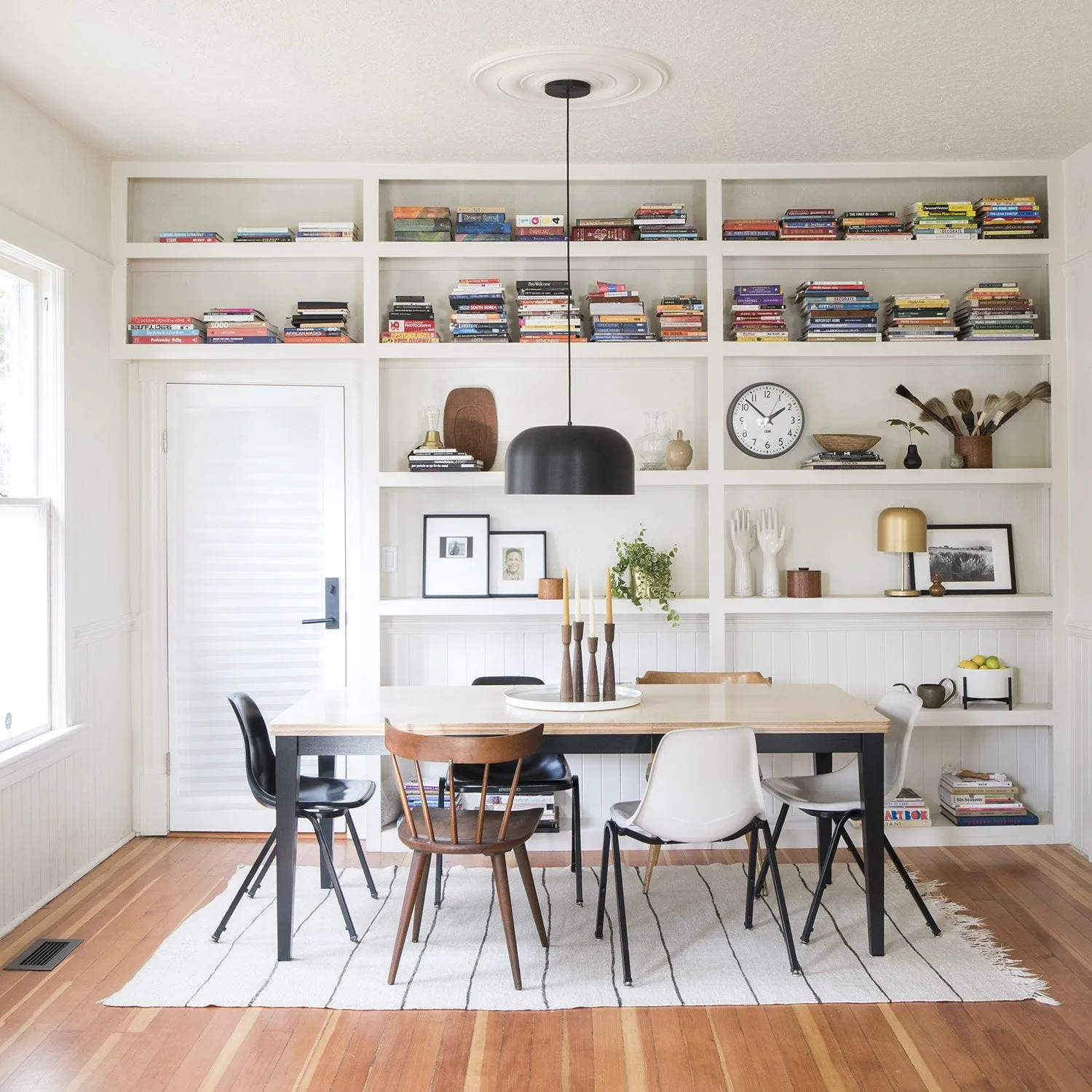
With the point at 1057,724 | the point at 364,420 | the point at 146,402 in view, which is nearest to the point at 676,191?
the point at 364,420

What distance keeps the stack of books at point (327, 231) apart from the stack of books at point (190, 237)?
1.20ft

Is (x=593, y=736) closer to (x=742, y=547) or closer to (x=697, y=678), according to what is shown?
(x=697, y=678)

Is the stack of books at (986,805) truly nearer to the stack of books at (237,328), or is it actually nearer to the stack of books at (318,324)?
the stack of books at (318,324)

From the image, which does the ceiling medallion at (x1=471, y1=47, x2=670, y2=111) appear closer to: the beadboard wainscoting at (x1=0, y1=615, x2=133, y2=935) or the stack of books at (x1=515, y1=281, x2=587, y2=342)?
the stack of books at (x1=515, y1=281, x2=587, y2=342)

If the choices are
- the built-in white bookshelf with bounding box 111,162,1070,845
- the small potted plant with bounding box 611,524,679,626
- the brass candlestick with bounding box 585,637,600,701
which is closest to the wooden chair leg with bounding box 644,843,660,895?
the brass candlestick with bounding box 585,637,600,701

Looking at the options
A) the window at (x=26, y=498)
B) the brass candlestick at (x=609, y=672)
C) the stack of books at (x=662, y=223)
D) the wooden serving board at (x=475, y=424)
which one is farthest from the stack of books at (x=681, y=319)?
the window at (x=26, y=498)

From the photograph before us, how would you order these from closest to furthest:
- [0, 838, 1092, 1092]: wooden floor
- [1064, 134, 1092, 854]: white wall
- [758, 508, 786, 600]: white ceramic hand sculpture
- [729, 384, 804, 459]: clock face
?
[0, 838, 1092, 1092]: wooden floor < [1064, 134, 1092, 854]: white wall < [758, 508, 786, 600]: white ceramic hand sculpture < [729, 384, 804, 459]: clock face

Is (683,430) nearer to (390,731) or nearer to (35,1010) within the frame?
(390,731)

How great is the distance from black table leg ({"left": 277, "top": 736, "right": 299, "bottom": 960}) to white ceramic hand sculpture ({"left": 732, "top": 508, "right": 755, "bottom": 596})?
218 cm

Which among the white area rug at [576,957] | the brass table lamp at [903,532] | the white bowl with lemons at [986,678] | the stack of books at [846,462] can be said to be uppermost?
the stack of books at [846,462]

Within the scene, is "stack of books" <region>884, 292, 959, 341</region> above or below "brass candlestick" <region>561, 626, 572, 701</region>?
above

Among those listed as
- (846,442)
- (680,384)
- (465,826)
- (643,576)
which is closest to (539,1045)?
(465,826)

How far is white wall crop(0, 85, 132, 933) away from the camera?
3713 mm

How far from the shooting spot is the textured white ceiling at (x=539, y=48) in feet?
10.5
